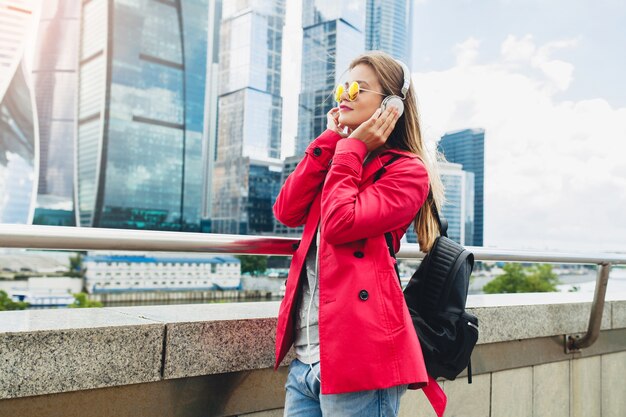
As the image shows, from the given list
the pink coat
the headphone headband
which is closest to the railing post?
the pink coat

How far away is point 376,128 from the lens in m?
1.67

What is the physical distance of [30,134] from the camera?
276ft

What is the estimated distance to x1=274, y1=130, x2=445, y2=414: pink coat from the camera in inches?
57.5

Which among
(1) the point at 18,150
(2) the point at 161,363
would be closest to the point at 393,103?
(2) the point at 161,363

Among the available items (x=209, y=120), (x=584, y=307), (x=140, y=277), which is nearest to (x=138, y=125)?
(x=209, y=120)

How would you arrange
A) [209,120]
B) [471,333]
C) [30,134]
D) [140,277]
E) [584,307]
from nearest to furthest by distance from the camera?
[471,333] < [584,307] < [140,277] < [30,134] < [209,120]

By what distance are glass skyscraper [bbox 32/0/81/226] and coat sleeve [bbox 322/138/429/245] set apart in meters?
89.2

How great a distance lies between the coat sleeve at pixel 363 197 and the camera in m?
1.50

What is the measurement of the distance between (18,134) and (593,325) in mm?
92504

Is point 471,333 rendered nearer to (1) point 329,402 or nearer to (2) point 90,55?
(1) point 329,402

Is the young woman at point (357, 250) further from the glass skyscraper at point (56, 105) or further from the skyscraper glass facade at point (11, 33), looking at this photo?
the glass skyscraper at point (56, 105)

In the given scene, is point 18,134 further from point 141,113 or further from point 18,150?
point 141,113

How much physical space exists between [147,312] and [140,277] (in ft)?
261

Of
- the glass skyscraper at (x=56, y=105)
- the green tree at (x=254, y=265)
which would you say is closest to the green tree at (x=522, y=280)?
the green tree at (x=254, y=265)
